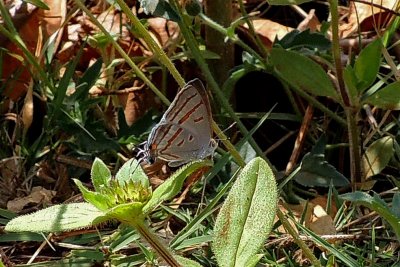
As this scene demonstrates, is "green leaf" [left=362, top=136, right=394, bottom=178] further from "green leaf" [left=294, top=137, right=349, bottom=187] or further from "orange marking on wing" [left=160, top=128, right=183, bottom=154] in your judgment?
"orange marking on wing" [left=160, top=128, right=183, bottom=154]

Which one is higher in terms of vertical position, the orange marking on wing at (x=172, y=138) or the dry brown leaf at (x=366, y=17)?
the orange marking on wing at (x=172, y=138)

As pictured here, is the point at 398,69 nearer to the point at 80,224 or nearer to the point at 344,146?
the point at 344,146

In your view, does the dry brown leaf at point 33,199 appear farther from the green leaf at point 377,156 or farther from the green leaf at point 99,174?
the green leaf at point 377,156

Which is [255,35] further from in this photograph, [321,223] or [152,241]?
[152,241]

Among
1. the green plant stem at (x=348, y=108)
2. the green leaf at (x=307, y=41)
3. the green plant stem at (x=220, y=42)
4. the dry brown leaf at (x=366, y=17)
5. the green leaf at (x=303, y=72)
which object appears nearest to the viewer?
the green plant stem at (x=348, y=108)

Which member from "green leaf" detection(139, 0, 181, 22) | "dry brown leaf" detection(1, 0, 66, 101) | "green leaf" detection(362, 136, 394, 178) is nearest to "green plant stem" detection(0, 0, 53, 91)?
"dry brown leaf" detection(1, 0, 66, 101)

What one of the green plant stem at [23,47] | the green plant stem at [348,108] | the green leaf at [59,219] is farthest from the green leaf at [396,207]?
the green plant stem at [23,47]
